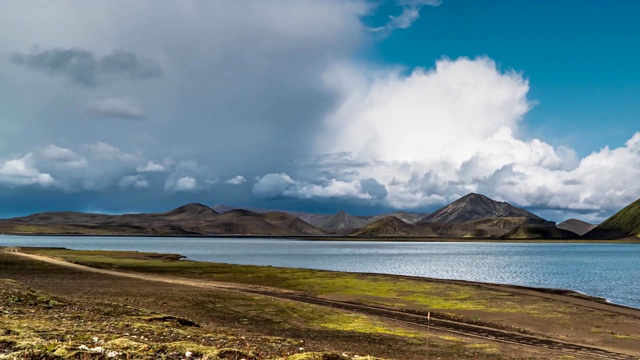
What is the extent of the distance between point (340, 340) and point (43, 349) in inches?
702

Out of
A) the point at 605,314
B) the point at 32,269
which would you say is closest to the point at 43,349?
the point at 605,314

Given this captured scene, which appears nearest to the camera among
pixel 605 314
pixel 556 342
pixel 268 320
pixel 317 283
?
pixel 556 342

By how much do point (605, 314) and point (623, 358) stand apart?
21.8 metres

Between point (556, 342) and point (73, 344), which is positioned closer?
point (73, 344)

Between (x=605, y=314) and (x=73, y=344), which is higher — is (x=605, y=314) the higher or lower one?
the lower one

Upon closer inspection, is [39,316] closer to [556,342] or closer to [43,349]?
[43,349]

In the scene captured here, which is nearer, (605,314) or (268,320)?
(268,320)

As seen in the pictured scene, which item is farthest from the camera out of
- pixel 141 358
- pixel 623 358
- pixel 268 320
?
pixel 268 320

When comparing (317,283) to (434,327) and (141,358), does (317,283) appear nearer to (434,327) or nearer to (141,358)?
(434,327)

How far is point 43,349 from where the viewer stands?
16.6 metres

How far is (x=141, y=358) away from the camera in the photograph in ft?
53.4

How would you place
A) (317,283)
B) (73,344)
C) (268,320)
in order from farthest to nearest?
(317,283) < (268,320) < (73,344)

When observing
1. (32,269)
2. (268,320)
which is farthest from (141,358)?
(32,269)

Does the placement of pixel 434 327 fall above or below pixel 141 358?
below
